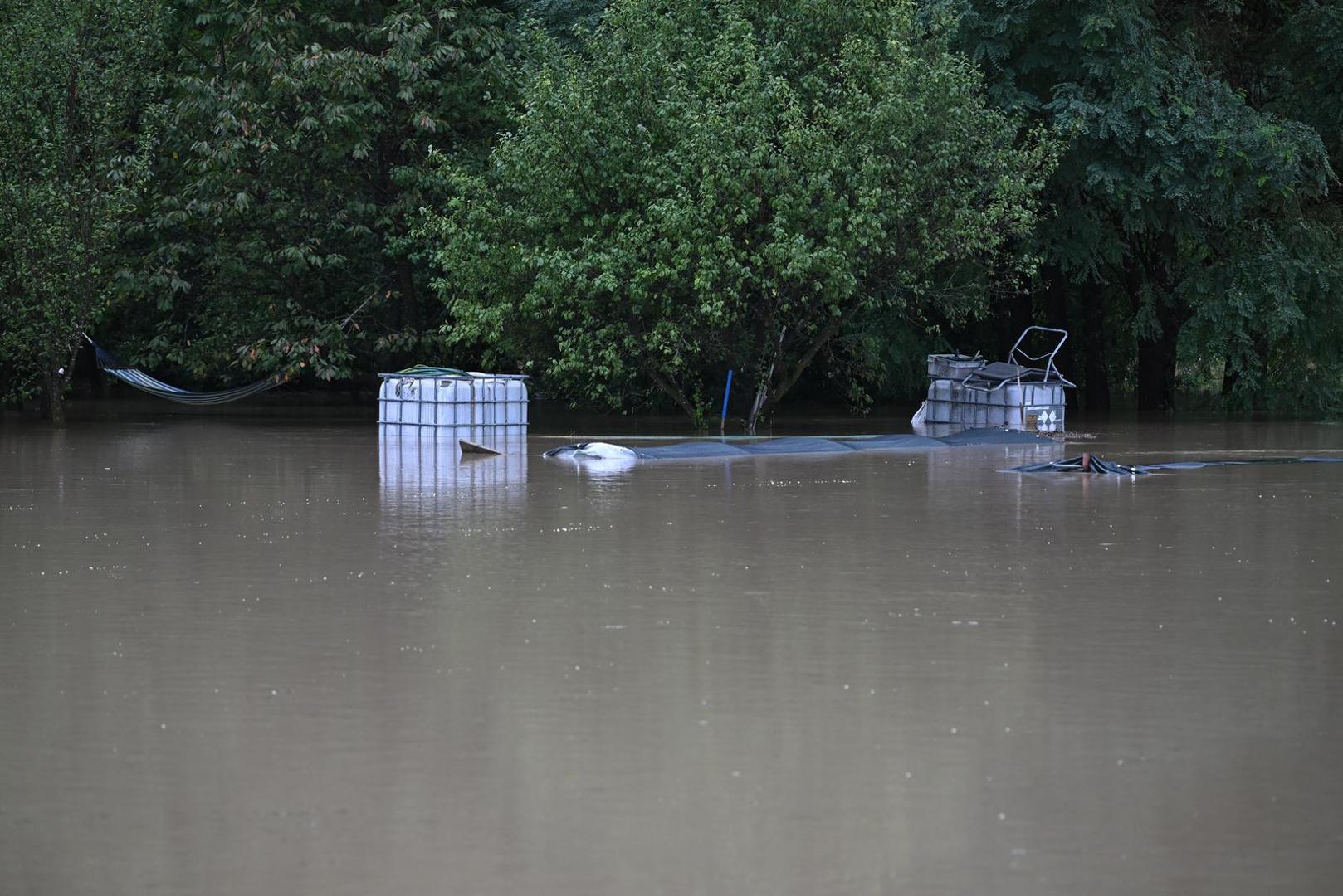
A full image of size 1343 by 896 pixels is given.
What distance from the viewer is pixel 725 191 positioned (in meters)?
27.3

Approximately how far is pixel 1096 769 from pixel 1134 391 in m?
49.5

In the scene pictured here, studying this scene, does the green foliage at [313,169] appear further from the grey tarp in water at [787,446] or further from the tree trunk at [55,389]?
the grey tarp in water at [787,446]

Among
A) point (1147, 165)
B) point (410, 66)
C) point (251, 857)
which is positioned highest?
point (410, 66)

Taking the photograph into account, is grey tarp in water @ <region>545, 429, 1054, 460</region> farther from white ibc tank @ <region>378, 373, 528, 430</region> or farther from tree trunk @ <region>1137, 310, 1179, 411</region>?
tree trunk @ <region>1137, 310, 1179, 411</region>

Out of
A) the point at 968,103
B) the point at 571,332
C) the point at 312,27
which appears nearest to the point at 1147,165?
the point at 968,103

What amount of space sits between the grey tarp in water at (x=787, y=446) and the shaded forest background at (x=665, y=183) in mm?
2756

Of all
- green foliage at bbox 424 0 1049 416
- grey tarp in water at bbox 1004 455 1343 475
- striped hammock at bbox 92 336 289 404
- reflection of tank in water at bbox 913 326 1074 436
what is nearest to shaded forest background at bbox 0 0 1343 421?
green foliage at bbox 424 0 1049 416

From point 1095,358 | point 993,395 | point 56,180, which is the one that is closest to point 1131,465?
point 993,395

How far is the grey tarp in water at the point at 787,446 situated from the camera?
22938 millimetres

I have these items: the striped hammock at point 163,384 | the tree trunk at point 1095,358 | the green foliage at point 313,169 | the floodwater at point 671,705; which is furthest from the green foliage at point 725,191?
the floodwater at point 671,705

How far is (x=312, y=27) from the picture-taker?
36.5m

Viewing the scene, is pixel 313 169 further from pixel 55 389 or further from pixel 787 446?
pixel 787 446

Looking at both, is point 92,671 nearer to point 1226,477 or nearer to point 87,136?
point 1226,477

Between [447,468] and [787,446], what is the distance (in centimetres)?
532
